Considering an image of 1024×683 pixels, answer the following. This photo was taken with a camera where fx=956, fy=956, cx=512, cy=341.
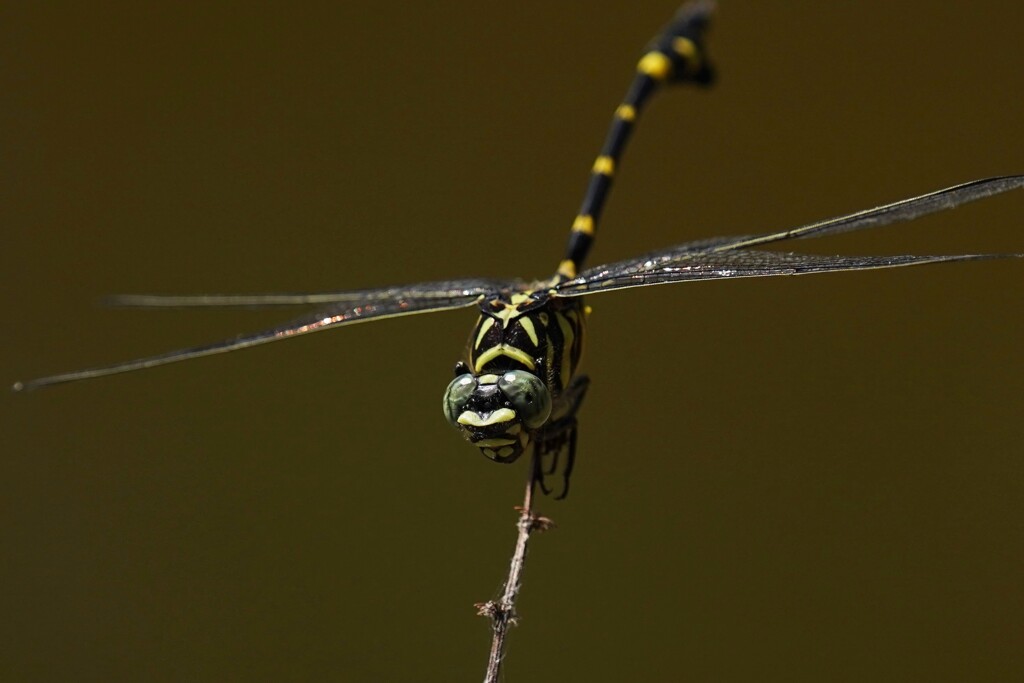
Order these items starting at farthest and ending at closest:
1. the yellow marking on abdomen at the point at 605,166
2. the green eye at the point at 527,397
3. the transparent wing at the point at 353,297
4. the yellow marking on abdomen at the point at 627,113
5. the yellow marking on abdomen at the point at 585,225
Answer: the yellow marking on abdomen at the point at 627,113 < the yellow marking on abdomen at the point at 605,166 < the yellow marking on abdomen at the point at 585,225 < the transparent wing at the point at 353,297 < the green eye at the point at 527,397

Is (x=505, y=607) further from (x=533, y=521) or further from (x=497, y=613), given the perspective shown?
(x=533, y=521)

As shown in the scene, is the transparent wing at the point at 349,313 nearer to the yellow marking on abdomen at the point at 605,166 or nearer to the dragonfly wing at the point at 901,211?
the dragonfly wing at the point at 901,211

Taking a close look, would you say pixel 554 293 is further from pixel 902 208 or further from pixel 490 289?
pixel 902 208

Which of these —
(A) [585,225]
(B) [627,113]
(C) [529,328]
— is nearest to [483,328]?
(C) [529,328]

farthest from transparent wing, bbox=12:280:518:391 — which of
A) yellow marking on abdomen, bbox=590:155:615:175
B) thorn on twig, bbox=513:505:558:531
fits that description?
yellow marking on abdomen, bbox=590:155:615:175

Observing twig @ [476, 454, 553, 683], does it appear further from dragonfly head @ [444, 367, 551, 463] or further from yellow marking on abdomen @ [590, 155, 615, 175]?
yellow marking on abdomen @ [590, 155, 615, 175]

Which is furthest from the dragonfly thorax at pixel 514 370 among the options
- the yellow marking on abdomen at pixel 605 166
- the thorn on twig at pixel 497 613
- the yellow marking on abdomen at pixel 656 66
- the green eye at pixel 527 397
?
the yellow marking on abdomen at pixel 656 66

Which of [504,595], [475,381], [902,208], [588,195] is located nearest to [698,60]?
[588,195]
